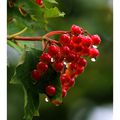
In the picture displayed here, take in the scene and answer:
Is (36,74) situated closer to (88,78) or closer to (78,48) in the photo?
(78,48)

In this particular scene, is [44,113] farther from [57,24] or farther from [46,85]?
[46,85]

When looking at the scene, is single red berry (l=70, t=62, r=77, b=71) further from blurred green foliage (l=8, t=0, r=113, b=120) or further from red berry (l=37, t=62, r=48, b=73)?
blurred green foliage (l=8, t=0, r=113, b=120)

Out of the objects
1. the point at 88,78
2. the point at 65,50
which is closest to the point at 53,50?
the point at 65,50

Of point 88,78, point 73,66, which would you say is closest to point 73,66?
point 73,66

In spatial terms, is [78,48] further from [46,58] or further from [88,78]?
[88,78]

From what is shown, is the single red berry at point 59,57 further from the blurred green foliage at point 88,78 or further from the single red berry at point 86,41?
the blurred green foliage at point 88,78

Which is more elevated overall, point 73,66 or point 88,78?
point 73,66

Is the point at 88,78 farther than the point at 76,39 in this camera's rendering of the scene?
Yes
